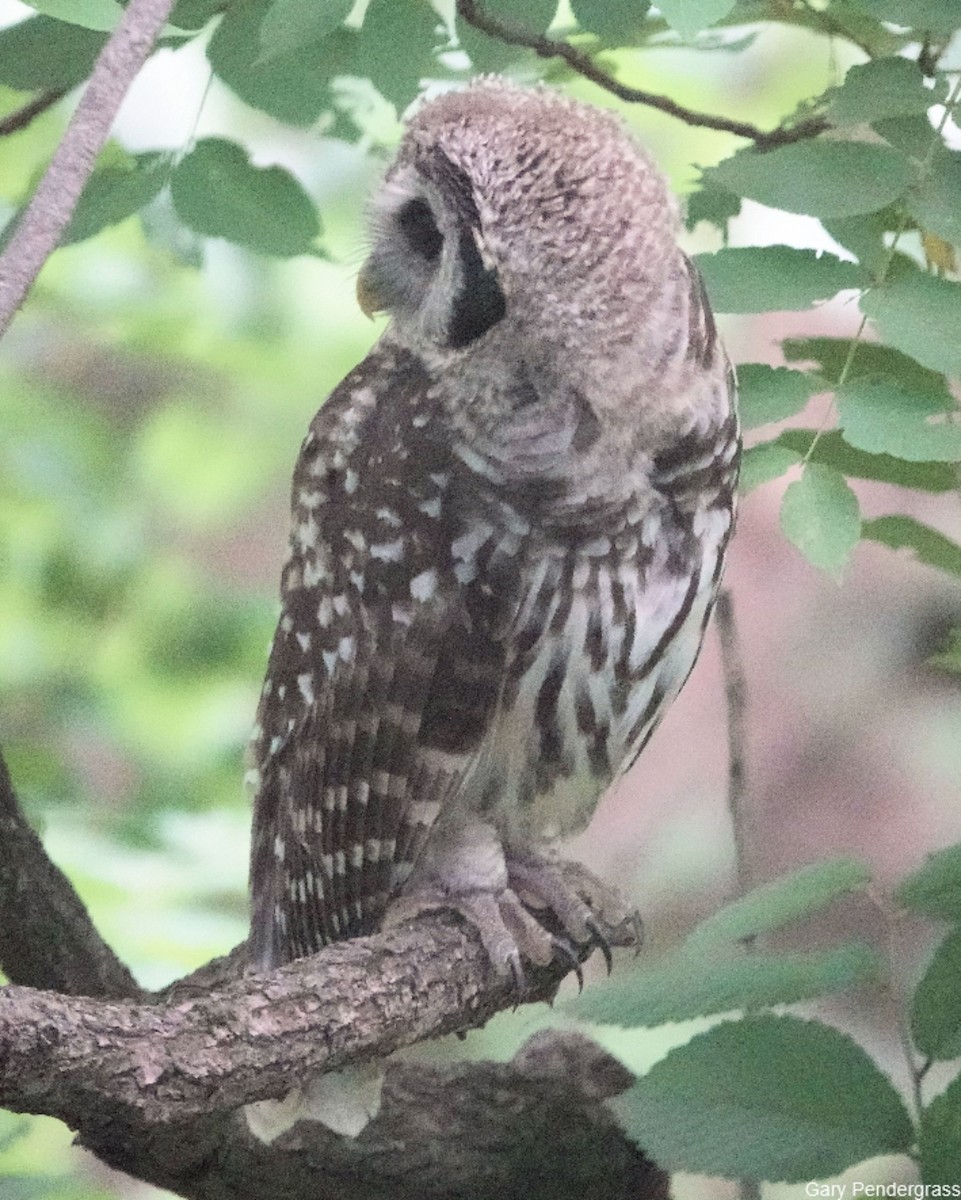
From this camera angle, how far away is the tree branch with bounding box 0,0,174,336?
767 mm

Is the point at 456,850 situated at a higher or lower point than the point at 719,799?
higher

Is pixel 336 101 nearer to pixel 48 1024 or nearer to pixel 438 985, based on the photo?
pixel 438 985

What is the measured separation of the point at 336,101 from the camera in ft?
4.84

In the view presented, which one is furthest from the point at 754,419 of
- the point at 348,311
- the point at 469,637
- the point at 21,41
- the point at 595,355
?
the point at 348,311

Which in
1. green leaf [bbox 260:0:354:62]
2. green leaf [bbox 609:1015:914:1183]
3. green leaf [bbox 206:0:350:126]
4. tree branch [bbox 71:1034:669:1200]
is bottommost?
tree branch [bbox 71:1034:669:1200]

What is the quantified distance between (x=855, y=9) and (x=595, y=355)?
39 centimetres

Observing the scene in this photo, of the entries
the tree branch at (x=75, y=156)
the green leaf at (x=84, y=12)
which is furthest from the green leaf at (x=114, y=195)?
the tree branch at (x=75, y=156)

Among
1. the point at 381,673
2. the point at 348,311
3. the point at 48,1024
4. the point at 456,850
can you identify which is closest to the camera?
the point at 48,1024

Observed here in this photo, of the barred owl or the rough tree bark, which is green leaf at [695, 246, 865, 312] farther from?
the rough tree bark

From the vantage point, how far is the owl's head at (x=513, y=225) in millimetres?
1145

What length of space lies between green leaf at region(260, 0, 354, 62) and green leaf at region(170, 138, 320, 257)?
297 millimetres

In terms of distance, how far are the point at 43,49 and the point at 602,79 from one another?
51 cm

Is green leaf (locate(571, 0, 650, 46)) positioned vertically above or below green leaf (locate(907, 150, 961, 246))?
above

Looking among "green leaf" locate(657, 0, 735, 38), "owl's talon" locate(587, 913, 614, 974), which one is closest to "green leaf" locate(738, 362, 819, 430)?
"green leaf" locate(657, 0, 735, 38)
